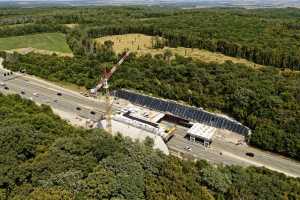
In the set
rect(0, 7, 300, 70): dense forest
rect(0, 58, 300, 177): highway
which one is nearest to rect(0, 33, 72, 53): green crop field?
rect(0, 7, 300, 70): dense forest

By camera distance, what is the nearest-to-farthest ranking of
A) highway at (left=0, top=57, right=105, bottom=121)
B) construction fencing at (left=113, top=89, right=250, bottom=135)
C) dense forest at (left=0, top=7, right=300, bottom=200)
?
dense forest at (left=0, top=7, right=300, bottom=200), construction fencing at (left=113, top=89, right=250, bottom=135), highway at (left=0, top=57, right=105, bottom=121)

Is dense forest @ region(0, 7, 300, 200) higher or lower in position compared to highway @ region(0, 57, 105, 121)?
higher

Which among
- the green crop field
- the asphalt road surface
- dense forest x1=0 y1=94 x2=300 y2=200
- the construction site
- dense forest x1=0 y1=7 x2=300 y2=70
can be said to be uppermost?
dense forest x1=0 y1=7 x2=300 y2=70

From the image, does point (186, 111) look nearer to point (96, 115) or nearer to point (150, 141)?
point (150, 141)

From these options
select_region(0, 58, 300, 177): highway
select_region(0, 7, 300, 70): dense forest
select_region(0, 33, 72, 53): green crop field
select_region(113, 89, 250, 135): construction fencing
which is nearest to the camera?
select_region(0, 58, 300, 177): highway

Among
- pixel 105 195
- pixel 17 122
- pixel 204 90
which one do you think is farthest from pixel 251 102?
pixel 17 122

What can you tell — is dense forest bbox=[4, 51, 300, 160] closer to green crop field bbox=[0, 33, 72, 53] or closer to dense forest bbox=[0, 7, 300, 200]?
dense forest bbox=[0, 7, 300, 200]
